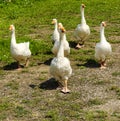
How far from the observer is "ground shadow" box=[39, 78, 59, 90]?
34.2ft

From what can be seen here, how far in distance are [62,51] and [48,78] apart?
1185 mm

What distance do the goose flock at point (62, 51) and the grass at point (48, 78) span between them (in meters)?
0.29

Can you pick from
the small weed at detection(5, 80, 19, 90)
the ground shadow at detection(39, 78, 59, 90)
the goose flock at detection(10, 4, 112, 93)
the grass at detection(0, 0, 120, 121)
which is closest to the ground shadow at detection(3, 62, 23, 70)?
the grass at detection(0, 0, 120, 121)

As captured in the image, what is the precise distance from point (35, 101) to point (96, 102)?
1.37 meters

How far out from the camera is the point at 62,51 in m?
10.2

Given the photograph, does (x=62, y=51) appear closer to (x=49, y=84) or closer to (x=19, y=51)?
(x=49, y=84)

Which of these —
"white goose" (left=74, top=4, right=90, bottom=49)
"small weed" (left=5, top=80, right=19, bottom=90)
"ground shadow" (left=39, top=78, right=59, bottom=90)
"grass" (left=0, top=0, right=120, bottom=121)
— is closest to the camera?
"grass" (left=0, top=0, right=120, bottom=121)

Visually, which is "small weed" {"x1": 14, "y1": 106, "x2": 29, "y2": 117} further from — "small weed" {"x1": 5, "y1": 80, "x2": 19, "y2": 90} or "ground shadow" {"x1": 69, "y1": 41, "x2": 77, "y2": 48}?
"ground shadow" {"x1": 69, "y1": 41, "x2": 77, "y2": 48}

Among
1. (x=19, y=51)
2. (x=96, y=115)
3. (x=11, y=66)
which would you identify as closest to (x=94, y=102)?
(x=96, y=115)

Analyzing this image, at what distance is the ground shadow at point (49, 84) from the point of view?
10421 mm

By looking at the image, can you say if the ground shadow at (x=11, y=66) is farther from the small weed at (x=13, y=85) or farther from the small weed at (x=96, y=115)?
the small weed at (x=96, y=115)

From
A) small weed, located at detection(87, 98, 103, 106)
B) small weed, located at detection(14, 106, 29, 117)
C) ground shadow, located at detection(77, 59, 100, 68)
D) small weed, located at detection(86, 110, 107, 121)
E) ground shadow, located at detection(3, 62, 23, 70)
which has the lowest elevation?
small weed, located at detection(14, 106, 29, 117)

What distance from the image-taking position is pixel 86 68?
11758 millimetres

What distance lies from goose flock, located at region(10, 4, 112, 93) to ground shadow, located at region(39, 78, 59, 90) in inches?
11.8
